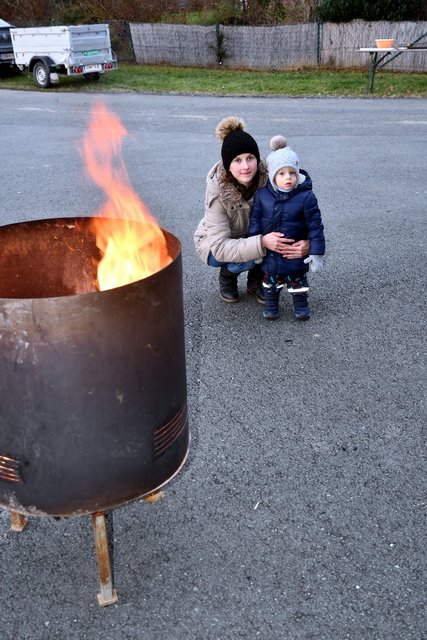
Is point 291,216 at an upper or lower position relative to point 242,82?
upper

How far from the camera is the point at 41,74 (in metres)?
17.3

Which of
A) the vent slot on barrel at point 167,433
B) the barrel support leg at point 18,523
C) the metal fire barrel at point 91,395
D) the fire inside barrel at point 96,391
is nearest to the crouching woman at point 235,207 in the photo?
the fire inside barrel at point 96,391

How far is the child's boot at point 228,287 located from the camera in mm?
4832

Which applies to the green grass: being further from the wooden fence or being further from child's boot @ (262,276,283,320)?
child's boot @ (262,276,283,320)

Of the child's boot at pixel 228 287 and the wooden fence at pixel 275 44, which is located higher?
the wooden fence at pixel 275 44

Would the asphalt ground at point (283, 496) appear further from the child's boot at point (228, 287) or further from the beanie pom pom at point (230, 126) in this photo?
the beanie pom pom at point (230, 126)

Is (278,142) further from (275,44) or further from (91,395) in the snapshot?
(275,44)

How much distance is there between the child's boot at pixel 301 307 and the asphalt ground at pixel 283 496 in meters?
0.07

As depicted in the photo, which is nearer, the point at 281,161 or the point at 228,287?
the point at 281,161

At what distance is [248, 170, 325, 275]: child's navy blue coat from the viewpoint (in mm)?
4156

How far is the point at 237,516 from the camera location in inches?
114

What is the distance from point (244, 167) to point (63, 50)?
45.8ft

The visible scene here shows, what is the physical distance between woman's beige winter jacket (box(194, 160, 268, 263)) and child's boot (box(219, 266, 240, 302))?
1.37ft

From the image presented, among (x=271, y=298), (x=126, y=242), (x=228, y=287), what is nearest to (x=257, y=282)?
(x=228, y=287)
